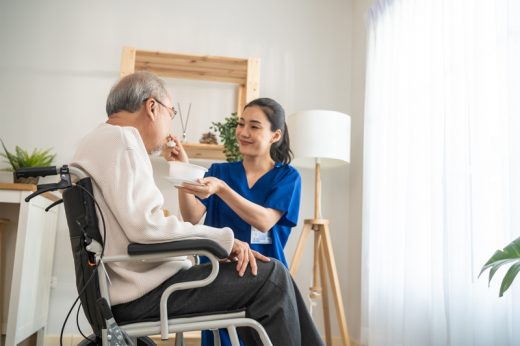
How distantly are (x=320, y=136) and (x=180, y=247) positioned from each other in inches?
72.0

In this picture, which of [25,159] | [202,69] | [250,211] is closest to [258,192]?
[250,211]

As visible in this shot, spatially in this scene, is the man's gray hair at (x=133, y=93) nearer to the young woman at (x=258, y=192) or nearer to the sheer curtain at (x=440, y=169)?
the young woman at (x=258, y=192)

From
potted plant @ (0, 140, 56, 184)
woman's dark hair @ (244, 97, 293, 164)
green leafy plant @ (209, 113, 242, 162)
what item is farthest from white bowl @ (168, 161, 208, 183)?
potted plant @ (0, 140, 56, 184)

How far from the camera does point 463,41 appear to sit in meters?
2.12

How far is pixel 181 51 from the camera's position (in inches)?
137

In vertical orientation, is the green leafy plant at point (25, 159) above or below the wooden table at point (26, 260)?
above

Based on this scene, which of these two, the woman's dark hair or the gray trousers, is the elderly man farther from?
the woman's dark hair

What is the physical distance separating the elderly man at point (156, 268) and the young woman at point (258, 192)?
430mm

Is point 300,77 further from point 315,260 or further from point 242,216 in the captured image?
point 242,216

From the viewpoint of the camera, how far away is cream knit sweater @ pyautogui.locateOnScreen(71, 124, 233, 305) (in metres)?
1.14

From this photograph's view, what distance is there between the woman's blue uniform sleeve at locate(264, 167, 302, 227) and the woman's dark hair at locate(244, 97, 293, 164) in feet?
0.76

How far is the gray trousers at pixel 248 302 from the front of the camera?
3.91 ft

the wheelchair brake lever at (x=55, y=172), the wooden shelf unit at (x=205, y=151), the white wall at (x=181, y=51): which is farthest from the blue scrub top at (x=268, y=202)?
the white wall at (x=181, y=51)

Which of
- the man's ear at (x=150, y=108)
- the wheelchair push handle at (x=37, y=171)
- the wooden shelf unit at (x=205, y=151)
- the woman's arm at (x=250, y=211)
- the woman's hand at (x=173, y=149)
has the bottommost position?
the woman's arm at (x=250, y=211)
